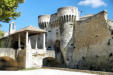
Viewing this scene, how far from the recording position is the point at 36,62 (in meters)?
25.1

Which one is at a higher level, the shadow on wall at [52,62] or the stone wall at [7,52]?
the stone wall at [7,52]

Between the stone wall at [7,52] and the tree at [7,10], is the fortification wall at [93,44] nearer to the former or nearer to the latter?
the stone wall at [7,52]

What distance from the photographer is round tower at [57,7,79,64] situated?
28062mm

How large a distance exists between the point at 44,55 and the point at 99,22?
996cm

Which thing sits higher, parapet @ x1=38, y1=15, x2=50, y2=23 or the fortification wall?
parapet @ x1=38, y1=15, x2=50, y2=23

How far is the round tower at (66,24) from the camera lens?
28.1 m

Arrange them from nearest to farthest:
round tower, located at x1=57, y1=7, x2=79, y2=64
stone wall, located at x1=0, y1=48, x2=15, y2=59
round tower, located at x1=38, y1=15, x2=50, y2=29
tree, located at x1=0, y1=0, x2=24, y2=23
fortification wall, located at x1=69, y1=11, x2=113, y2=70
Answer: tree, located at x1=0, y1=0, x2=24, y2=23, fortification wall, located at x1=69, y1=11, x2=113, y2=70, stone wall, located at x1=0, y1=48, x2=15, y2=59, round tower, located at x1=57, y1=7, x2=79, y2=64, round tower, located at x1=38, y1=15, x2=50, y2=29

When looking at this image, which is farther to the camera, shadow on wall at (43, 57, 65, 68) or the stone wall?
shadow on wall at (43, 57, 65, 68)

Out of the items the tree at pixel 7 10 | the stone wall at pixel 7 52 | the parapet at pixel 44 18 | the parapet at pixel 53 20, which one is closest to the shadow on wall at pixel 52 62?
Result: the parapet at pixel 53 20

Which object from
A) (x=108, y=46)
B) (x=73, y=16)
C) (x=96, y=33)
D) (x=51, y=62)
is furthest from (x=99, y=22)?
(x=51, y=62)

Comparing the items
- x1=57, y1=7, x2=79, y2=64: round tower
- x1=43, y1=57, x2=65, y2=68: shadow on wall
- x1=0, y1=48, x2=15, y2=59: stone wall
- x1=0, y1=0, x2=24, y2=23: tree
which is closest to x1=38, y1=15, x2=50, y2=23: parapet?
x1=57, y1=7, x2=79, y2=64: round tower

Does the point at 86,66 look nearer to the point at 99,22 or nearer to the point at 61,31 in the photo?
the point at 99,22

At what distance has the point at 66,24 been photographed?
28531mm

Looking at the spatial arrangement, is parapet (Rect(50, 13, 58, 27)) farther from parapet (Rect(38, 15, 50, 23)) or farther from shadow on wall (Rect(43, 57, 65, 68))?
shadow on wall (Rect(43, 57, 65, 68))
